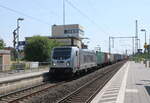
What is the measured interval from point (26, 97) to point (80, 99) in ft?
9.36

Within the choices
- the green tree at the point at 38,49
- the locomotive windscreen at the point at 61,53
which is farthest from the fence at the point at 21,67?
the green tree at the point at 38,49

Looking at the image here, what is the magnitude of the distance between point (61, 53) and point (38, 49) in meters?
33.5

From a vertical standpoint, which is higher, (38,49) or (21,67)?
(38,49)

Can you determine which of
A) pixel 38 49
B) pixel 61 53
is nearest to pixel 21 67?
pixel 61 53

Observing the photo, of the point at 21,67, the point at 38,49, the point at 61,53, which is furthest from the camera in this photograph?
the point at 38,49

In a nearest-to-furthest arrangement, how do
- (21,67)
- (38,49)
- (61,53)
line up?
(61,53)
(21,67)
(38,49)

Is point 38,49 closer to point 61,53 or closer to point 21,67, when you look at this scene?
point 21,67

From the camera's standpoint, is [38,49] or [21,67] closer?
[21,67]

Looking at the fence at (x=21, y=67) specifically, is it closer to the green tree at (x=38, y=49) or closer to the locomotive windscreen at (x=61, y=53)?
the locomotive windscreen at (x=61, y=53)

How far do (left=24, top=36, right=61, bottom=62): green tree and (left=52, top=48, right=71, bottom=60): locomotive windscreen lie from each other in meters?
32.2

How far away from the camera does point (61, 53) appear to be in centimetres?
2562

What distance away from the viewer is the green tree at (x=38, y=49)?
58.1m

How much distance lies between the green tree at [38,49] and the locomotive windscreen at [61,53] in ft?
106

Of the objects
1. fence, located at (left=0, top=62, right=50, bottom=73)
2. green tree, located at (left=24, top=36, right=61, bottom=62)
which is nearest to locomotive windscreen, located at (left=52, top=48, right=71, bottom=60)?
A: fence, located at (left=0, top=62, right=50, bottom=73)
